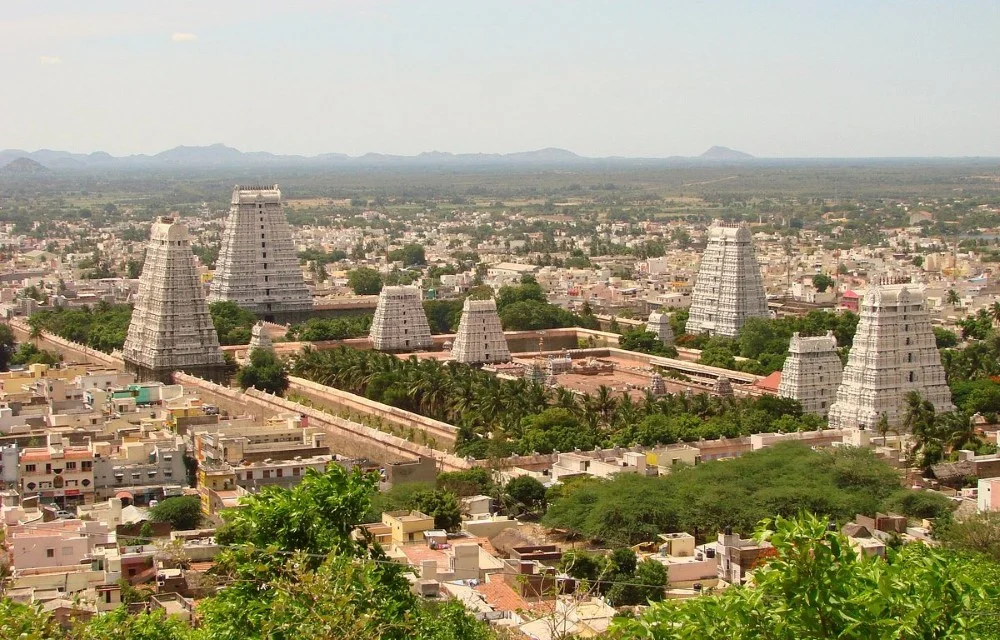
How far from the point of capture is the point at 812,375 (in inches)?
2085

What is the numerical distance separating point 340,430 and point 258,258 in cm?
3009

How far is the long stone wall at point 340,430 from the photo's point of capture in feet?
152

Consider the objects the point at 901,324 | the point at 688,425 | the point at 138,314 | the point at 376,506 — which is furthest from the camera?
the point at 138,314

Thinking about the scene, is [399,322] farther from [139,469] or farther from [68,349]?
[139,469]

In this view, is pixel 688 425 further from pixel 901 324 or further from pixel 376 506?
pixel 376 506

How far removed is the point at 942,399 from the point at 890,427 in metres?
3.26

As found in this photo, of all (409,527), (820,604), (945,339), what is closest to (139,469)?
(409,527)

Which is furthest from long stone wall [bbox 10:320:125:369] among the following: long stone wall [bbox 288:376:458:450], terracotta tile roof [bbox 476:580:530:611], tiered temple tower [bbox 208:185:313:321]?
terracotta tile roof [bbox 476:580:530:611]

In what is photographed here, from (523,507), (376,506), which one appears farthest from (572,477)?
(376,506)

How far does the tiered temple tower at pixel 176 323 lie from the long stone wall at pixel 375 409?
4497mm

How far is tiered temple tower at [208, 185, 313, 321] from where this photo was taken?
79562 millimetres

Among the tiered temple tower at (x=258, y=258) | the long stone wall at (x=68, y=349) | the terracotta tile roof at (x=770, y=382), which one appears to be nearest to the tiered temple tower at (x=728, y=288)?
the terracotta tile roof at (x=770, y=382)

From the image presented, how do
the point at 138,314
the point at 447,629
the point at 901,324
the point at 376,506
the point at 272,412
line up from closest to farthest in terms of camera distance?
the point at 447,629 < the point at 376,506 < the point at 901,324 < the point at 272,412 < the point at 138,314

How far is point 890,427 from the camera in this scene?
4878 centimetres
